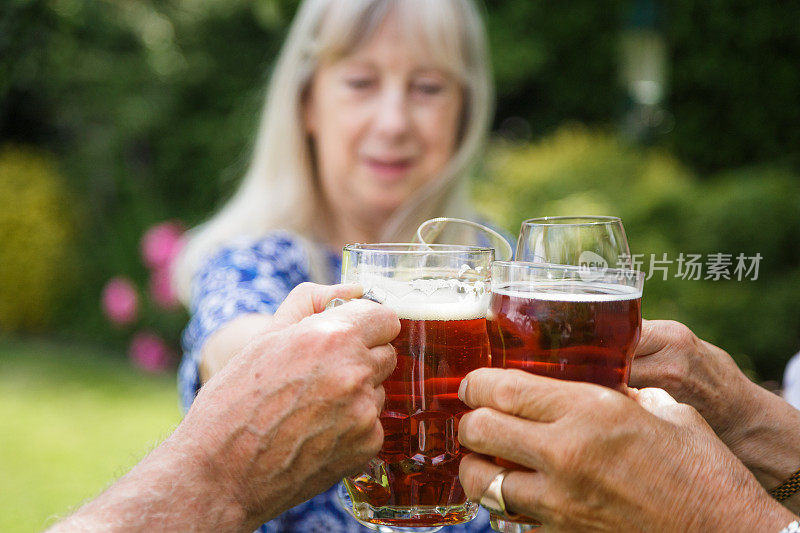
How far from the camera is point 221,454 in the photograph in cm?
136

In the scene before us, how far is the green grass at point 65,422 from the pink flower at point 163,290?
88 centimetres

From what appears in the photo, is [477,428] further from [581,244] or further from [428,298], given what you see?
[581,244]

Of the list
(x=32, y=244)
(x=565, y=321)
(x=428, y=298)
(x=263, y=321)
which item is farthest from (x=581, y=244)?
(x=32, y=244)

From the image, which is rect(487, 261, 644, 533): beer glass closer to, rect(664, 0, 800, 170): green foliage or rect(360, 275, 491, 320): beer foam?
rect(360, 275, 491, 320): beer foam

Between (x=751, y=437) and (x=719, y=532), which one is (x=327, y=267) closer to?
(x=751, y=437)

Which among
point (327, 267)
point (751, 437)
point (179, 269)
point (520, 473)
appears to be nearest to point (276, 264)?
point (327, 267)

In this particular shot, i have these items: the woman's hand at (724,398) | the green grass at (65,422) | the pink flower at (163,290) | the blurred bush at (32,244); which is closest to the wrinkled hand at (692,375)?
the woman's hand at (724,398)

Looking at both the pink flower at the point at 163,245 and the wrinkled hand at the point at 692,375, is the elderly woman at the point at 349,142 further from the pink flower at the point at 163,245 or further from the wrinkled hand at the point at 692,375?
the pink flower at the point at 163,245

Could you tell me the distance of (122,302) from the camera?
9055 mm

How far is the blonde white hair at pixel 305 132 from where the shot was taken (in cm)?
281

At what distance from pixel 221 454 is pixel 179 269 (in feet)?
6.19

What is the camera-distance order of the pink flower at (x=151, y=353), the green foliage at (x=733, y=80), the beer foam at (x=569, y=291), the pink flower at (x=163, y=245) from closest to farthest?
the beer foam at (x=569, y=291)
the green foliage at (x=733, y=80)
the pink flower at (x=163, y=245)
the pink flower at (x=151, y=353)

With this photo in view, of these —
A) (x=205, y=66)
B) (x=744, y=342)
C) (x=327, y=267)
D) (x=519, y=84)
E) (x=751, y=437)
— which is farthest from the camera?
(x=519, y=84)

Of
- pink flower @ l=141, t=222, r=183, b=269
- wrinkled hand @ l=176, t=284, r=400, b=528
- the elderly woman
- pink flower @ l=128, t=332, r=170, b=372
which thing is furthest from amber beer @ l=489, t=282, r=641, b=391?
pink flower @ l=128, t=332, r=170, b=372
